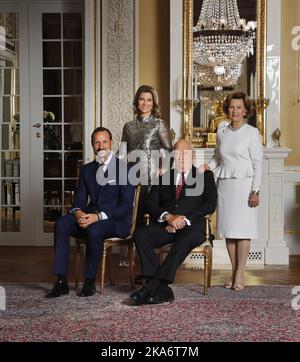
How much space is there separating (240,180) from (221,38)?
1.96 meters

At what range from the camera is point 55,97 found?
7.13 meters

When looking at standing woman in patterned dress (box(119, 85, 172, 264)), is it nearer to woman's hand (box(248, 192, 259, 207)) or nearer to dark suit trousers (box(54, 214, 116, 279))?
dark suit trousers (box(54, 214, 116, 279))

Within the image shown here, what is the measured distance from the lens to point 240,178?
4.73 metres

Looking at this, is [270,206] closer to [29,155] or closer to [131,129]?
[131,129]

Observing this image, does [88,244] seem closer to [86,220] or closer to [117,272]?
[86,220]

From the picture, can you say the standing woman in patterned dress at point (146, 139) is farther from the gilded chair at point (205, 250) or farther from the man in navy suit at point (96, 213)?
the gilded chair at point (205, 250)

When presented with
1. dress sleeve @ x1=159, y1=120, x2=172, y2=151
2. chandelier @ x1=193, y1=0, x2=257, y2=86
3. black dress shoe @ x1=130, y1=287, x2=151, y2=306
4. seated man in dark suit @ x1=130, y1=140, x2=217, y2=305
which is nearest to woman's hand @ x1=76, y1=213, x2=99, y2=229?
seated man in dark suit @ x1=130, y1=140, x2=217, y2=305

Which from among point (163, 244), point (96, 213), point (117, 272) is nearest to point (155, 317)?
point (163, 244)

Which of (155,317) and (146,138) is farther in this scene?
(146,138)

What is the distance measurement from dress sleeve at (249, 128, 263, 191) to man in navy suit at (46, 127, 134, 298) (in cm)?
87

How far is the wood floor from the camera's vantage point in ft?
17.3

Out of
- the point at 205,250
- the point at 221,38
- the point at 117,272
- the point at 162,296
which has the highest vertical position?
the point at 221,38
